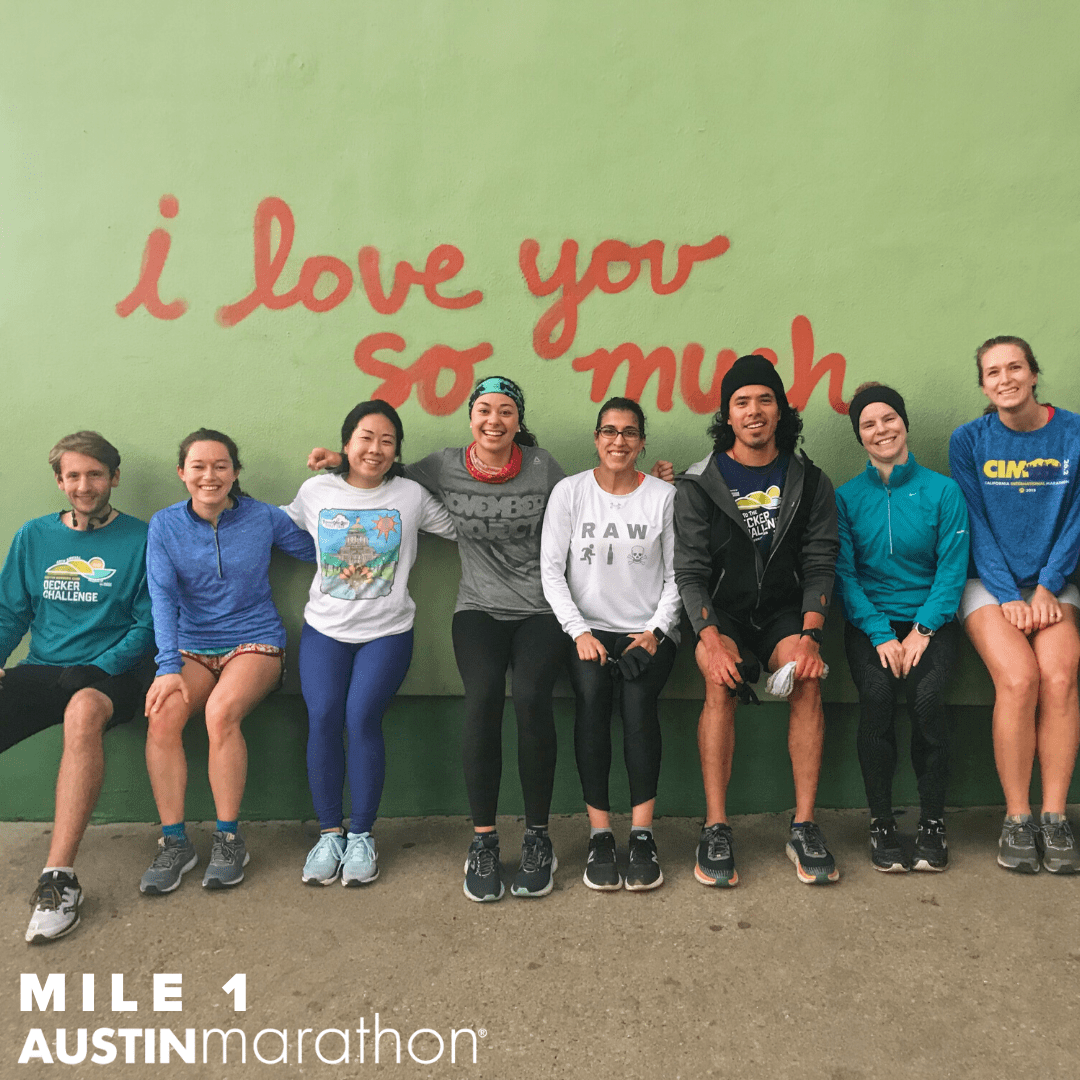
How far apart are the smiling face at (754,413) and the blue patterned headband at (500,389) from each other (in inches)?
29.3

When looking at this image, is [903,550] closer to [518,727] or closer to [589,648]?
[589,648]

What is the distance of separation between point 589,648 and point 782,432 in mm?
1043

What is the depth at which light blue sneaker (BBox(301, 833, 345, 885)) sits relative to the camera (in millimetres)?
2438

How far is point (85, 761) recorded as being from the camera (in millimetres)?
2410

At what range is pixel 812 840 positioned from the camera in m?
2.46

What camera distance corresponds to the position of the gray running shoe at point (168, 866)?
238 centimetres

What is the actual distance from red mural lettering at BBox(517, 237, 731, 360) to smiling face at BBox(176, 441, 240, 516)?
4.06 ft

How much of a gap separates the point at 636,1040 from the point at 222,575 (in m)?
1.95

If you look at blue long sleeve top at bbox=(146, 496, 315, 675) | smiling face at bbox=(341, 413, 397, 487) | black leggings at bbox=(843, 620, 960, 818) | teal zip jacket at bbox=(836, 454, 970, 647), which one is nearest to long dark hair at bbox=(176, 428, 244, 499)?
blue long sleeve top at bbox=(146, 496, 315, 675)

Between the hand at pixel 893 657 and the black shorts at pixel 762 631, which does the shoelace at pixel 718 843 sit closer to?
the black shorts at pixel 762 631

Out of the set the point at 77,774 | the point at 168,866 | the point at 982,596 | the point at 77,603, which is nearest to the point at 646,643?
the point at 982,596

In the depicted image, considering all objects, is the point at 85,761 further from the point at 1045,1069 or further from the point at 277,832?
the point at 1045,1069

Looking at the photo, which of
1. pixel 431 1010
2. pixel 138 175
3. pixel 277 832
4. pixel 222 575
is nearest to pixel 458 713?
pixel 277 832

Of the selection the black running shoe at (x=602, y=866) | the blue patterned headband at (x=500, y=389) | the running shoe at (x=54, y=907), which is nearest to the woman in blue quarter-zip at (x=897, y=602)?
the black running shoe at (x=602, y=866)
